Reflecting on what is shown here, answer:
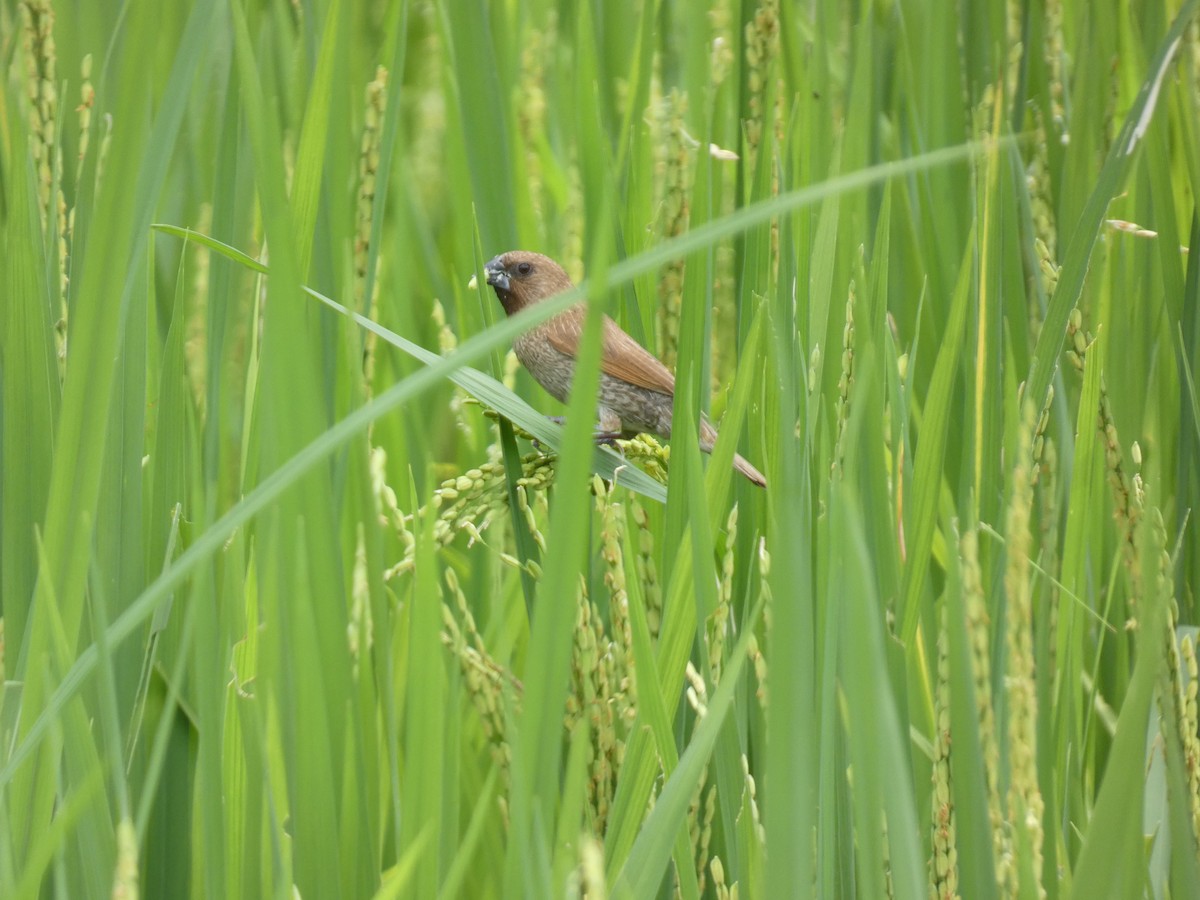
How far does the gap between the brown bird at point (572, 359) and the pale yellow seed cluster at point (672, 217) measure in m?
0.17

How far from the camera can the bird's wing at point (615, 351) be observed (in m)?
2.36

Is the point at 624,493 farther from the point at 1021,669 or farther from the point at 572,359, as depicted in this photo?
the point at 1021,669

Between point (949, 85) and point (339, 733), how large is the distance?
A: 1659mm

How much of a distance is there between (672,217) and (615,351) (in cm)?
49

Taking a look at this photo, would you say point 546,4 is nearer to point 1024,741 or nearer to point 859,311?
point 859,311

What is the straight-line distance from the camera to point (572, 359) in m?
2.47

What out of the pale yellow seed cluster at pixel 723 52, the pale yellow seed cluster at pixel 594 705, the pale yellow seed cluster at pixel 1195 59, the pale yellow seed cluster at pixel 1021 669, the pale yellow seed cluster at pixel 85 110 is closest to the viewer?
the pale yellow seed cluster at pixel 1021 669

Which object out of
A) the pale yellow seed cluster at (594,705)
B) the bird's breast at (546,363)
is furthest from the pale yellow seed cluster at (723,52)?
the pale yellow seed cluster at (594,705)

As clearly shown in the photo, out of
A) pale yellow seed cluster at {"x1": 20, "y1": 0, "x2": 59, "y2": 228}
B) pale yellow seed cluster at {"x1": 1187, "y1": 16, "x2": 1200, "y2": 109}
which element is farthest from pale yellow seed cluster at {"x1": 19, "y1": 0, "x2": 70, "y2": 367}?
pale yellow seed cluster at {"x1": 1187, "y1": 16, "x2": 1200, "y2": 109}

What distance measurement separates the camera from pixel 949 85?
2.33m

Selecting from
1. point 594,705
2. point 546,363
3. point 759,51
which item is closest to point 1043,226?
point 759,51

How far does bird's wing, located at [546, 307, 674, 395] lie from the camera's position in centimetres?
236

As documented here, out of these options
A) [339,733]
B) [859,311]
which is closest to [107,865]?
[339,733]

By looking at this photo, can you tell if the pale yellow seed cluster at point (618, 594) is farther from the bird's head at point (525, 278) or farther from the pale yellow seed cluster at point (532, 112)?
the pale yellow seed cluster at point (532, 112)
